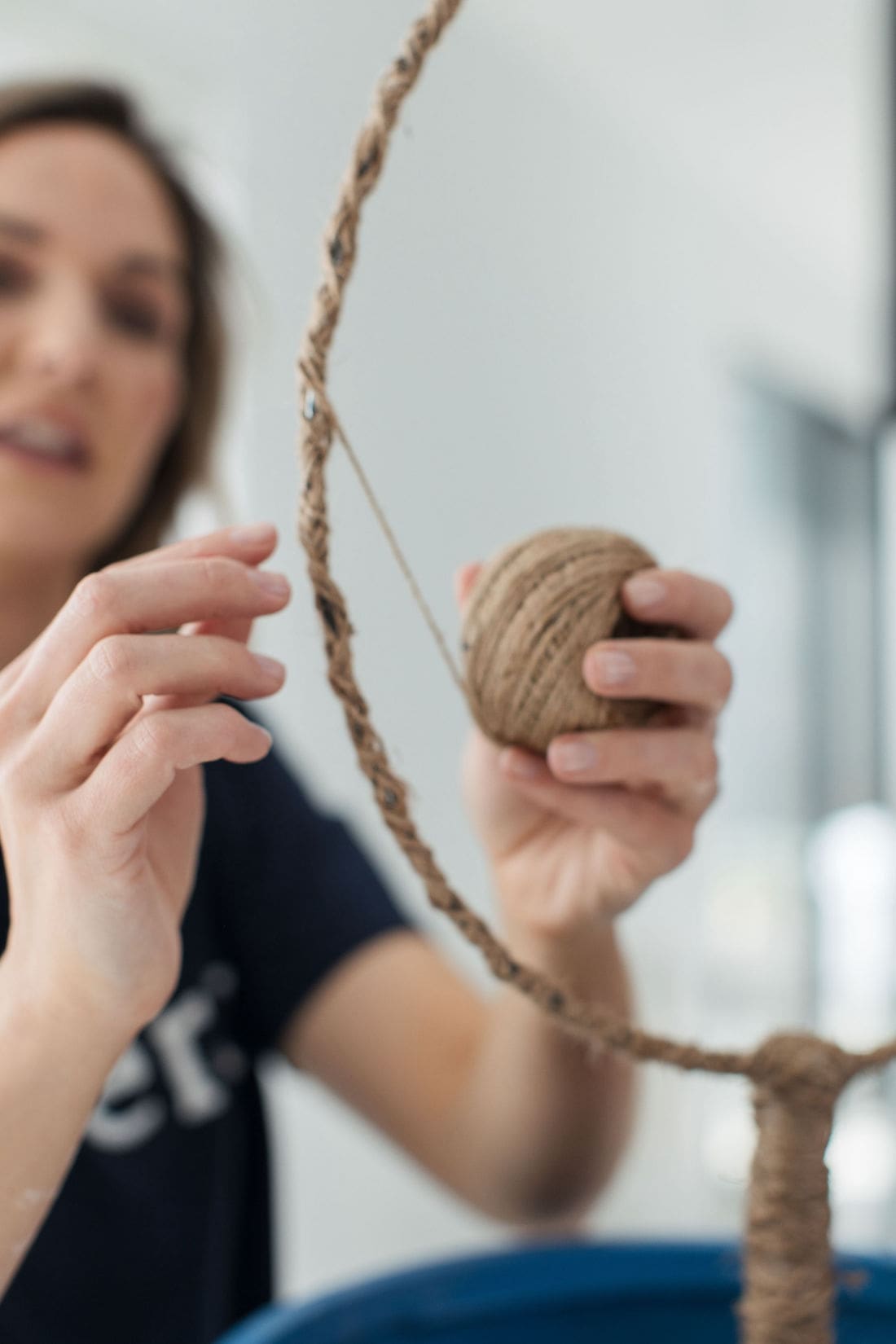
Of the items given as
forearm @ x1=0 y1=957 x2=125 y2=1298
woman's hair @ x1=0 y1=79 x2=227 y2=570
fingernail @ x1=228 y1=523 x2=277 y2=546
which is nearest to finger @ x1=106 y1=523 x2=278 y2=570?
fingernail @ x1=228 y1=523 x2=277 y2=546

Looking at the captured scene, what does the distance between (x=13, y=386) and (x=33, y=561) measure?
0.37 ft

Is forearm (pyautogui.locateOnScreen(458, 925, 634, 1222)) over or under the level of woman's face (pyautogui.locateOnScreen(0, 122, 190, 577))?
under

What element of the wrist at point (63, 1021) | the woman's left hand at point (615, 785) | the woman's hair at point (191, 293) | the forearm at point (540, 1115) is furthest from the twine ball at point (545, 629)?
the woman's hair at point (191, 293)

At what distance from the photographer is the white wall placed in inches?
13.5

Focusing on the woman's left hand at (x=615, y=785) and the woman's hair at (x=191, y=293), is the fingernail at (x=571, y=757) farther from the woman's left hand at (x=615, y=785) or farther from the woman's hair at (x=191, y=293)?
the woman's hair at (x=191, y=293)

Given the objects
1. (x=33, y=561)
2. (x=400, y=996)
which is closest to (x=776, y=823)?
(x=400, y=996)

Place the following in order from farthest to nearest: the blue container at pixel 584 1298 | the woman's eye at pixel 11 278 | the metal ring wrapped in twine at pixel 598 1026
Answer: the woman's eye at pixel 11 278, the blue container at pixel 584 1298, the metal ring wrapped in twine at pixel 598 1026

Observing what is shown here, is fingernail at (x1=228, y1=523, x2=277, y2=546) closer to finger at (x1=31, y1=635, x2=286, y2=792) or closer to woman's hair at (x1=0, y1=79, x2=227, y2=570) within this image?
finger at (x1=31, y1=635, x2=286, y2=792)

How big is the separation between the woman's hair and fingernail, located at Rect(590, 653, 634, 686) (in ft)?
1.29

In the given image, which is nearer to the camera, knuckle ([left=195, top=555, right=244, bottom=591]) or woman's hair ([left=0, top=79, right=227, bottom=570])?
knuckle ([left=195, top=555, right=244, bottom=591])

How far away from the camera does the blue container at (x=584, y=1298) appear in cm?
33

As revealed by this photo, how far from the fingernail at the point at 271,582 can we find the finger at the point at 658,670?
72mm

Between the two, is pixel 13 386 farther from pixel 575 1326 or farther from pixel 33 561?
pixel 575 1326

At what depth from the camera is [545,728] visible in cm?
28
